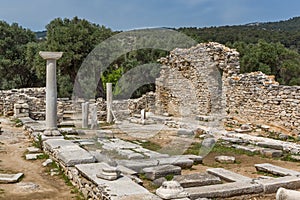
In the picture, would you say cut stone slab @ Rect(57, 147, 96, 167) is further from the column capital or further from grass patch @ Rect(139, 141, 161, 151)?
the column capital

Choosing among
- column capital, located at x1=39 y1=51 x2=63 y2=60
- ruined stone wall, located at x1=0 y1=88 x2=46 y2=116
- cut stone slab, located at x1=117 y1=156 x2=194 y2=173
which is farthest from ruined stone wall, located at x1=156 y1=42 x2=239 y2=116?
cut stone slab, located at x1=117 y1=156 x2=194 y2=173

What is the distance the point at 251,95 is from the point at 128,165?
942 centimetres

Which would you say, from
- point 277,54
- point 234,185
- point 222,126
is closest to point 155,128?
point 222,126

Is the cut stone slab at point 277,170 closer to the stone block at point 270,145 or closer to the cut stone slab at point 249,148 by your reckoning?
the cut stone slab at point 249,148

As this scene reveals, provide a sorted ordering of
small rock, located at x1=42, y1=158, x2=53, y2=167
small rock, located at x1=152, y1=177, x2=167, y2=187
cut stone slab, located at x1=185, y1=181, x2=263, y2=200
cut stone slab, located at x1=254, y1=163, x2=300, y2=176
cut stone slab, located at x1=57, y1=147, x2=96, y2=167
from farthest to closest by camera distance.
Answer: small rock, located at x1=42, y1=158, x2=53, y2=167 → cut stone slab, located at x1=254, y1=163, x2=300, y2=176 → cut stone slab, located at x1=57, y1=147, x2=96, y2=167 → small rock, located at x1=152, y1=177, x2=167, y2=187 → cut stone slab, located at x1=185, y1=181, x2=263, y2=200

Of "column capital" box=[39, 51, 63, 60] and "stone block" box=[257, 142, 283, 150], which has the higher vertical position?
"column capital" box=[39, 51, 63, 60]

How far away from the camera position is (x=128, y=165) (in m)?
9.75

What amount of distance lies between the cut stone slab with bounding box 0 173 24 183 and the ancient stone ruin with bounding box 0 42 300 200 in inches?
40.5

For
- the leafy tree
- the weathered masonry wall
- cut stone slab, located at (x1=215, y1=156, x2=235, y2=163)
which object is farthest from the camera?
the leafy tree

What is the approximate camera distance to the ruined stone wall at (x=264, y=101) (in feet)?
50.0

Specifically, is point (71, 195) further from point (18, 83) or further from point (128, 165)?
point (18, 83)

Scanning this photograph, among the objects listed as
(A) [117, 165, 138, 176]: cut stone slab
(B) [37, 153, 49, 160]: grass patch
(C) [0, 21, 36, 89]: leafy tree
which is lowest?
(A) [117, 165, 138, 176]: cut stone slab

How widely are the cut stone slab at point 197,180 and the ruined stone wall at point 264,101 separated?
24.8ft

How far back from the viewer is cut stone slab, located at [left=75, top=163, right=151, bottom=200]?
6254 millimetres
